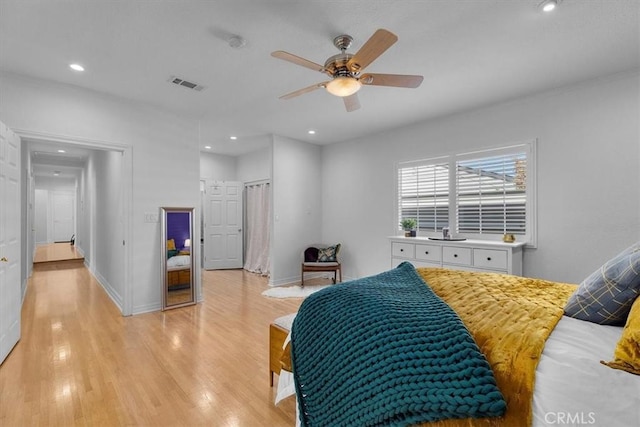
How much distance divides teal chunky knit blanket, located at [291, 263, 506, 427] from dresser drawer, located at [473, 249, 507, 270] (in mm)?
2356

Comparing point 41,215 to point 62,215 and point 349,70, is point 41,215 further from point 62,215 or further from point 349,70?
point 349,70

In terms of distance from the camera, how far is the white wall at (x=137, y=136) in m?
3.15

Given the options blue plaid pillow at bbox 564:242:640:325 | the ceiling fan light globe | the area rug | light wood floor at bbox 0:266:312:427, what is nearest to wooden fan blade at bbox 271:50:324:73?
the ceiling fan light globe

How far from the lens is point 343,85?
2285 mm

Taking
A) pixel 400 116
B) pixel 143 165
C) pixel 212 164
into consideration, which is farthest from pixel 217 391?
pixel 212 164

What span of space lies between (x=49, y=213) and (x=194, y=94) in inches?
461

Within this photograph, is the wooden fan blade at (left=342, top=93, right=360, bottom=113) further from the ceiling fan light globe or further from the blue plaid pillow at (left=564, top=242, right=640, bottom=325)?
the blue plaid pillow at (left=564, top=242, right=640, bottom=325)

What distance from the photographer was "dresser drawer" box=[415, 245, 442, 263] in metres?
3.96

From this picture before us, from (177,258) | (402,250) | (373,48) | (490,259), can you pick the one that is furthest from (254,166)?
(373,48)

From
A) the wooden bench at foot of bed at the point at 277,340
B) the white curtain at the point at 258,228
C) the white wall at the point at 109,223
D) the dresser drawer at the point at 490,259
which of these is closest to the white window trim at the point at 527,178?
the dresser drawer at the point at 490,259

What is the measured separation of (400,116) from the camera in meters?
4.33

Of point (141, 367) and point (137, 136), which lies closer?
point (141, 367)

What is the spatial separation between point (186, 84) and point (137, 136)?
44.8 inches

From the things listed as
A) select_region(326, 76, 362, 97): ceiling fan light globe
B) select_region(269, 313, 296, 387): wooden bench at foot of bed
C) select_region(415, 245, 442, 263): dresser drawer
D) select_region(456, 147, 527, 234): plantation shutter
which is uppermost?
select_region(326, 76, 362, 97): ceiling fan light globe
